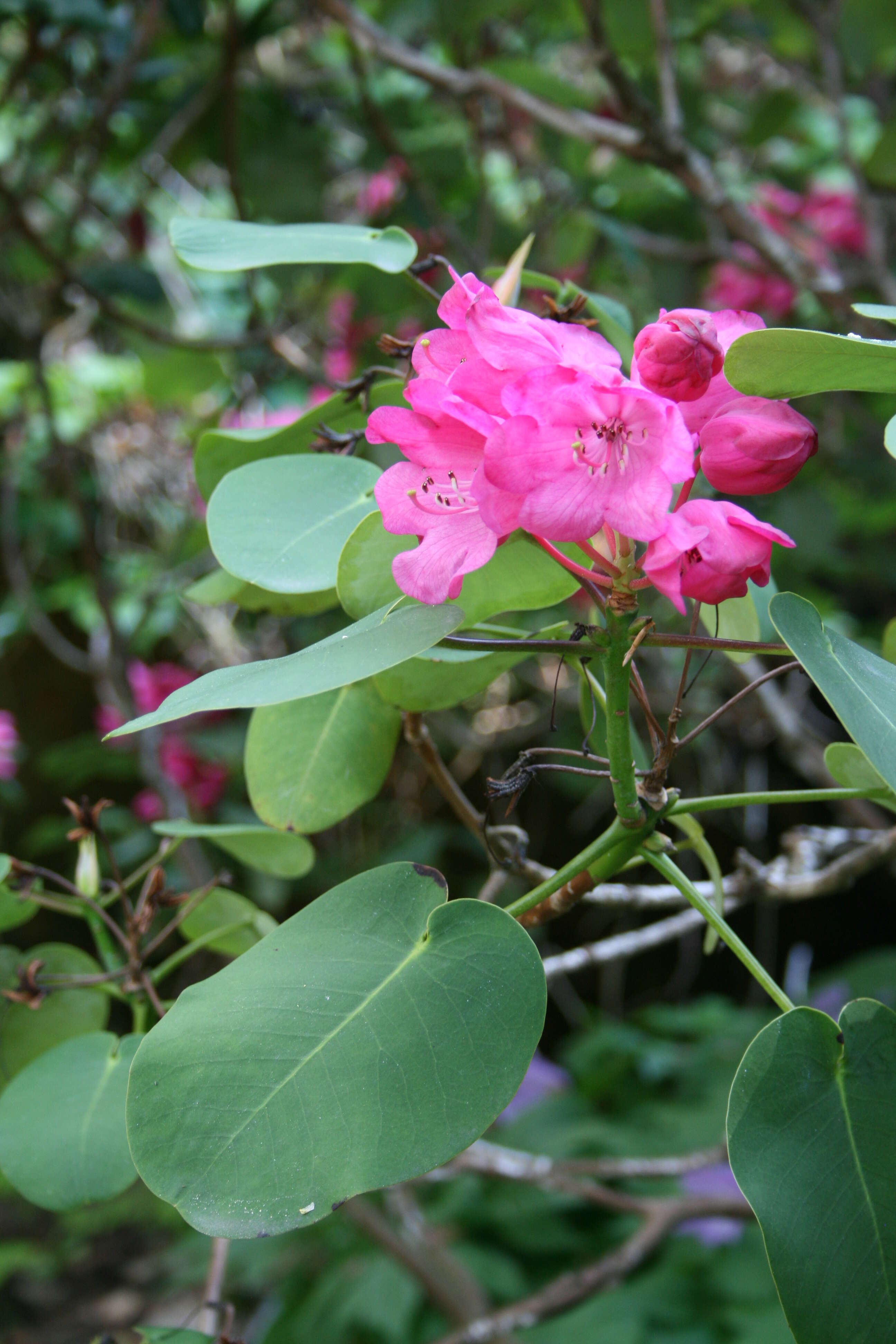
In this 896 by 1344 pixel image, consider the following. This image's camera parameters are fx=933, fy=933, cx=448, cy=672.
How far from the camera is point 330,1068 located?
0.34 meters

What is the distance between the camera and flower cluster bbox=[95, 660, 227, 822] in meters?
1.85

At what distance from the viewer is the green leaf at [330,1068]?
322 millimetres

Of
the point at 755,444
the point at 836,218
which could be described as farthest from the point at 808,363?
the point at 836,218

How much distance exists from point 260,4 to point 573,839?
2065 mm

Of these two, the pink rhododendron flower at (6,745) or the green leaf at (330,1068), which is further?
the pink rhododendron flower at (6,745)

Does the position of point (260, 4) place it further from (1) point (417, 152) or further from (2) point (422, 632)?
(2) point (422, 632)

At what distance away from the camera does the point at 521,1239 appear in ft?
5.67

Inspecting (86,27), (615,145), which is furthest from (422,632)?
(86,27)

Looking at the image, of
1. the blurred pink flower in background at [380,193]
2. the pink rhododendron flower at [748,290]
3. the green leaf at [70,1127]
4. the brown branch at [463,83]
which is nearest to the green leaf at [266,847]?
the green leaf at [70,1127]

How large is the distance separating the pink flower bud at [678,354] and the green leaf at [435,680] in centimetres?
15

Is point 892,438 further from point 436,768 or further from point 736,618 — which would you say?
point 436,768

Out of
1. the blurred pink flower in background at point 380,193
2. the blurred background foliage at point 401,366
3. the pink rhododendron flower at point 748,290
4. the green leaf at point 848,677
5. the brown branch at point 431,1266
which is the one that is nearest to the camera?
the green leaf at point 848,677

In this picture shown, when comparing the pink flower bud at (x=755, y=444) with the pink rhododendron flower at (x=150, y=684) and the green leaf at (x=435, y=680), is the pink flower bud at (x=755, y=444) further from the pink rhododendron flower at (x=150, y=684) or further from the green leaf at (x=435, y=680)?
the pink rhododendron flower at (x=150, y=684)

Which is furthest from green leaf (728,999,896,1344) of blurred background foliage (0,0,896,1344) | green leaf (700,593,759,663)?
blurred background foliage (0,0,896,1344)
